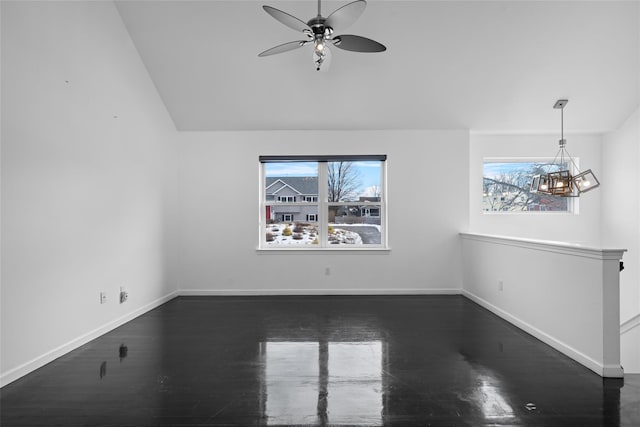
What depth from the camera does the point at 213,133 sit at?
17.1 feet

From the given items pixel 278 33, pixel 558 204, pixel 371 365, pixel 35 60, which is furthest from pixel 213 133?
pixel 558 204

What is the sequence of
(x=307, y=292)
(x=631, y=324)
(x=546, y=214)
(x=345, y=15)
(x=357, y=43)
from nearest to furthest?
(x=345, y=15)
(x=357, y=43)
(x=631, y=324)
(x=307, y=292)
(x=546, y=214)

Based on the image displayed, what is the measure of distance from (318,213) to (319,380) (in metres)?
3.14

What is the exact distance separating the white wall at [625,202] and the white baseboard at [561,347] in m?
2.33

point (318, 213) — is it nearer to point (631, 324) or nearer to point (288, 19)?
point (288, 19)

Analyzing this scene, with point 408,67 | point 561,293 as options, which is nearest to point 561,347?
point 561,293

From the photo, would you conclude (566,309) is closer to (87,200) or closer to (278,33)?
(278,33)

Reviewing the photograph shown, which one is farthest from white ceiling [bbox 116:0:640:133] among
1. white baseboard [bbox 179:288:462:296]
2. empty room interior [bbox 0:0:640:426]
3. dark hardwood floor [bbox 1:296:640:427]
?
dark hardwood floor [bbox 1:296:640:427]

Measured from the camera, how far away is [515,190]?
18.6 feet

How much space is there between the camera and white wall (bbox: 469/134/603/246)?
553 cm

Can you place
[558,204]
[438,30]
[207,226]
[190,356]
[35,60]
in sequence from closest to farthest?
[35,60], [190,356], [438,30], [207,226], [558,204]

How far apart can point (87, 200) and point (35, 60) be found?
1231 mm

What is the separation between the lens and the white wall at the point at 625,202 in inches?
199

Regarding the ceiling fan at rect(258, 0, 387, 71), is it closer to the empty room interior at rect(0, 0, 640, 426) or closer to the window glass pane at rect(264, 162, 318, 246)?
the empty room interior at rect(0, 0, 640, 426)
